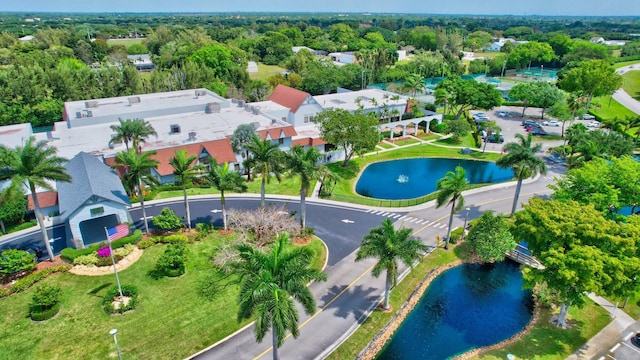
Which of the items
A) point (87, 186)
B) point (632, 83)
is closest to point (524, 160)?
point (87, 186)

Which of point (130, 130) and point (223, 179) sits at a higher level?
point (130, 130)

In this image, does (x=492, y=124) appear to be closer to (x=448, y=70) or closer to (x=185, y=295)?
(x=448, y=70)

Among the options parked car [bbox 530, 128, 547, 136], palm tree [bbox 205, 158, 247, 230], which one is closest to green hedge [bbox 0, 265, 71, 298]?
palm tree [bbox 205, 158, 247, 230]

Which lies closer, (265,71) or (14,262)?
(14,262)

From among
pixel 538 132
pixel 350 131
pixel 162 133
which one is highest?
pixel 350 131

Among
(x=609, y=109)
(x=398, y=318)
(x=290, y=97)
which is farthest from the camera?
(x=609, y=109)

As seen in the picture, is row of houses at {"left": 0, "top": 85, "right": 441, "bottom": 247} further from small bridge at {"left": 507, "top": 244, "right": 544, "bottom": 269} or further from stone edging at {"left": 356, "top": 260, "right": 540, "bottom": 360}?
small bridge at {"left": 507, "top": 244, "right": 544, "bottom": 269}

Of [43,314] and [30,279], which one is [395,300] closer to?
[43,314]

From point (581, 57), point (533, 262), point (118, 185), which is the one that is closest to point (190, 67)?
point (118, 185)
